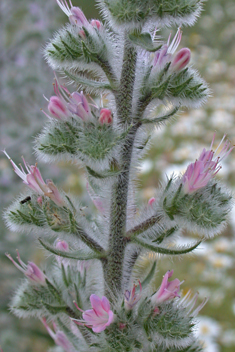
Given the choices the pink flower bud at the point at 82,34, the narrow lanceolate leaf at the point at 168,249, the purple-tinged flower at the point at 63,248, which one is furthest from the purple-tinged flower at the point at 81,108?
the purple-tinged flower at the point at 63,248

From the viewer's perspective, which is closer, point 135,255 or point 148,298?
point 148,298

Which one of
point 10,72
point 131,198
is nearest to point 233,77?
point 10,72

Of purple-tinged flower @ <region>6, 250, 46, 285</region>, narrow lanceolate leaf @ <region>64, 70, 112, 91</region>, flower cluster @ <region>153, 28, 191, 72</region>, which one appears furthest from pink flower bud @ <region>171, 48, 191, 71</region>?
purple-tinged flower @ <region>6, 250, 46, 285</region>

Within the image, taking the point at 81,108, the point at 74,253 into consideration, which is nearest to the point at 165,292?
the point at 74,253

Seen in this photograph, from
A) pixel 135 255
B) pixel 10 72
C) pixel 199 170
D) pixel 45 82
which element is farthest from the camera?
pixel 10 72

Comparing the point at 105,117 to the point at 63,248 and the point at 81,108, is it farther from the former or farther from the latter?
the point at 63,248

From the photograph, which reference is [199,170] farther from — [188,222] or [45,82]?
[45,82]

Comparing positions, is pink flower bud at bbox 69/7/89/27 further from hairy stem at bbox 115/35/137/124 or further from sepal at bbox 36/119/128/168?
sepal at bbox 36/119/128/168
